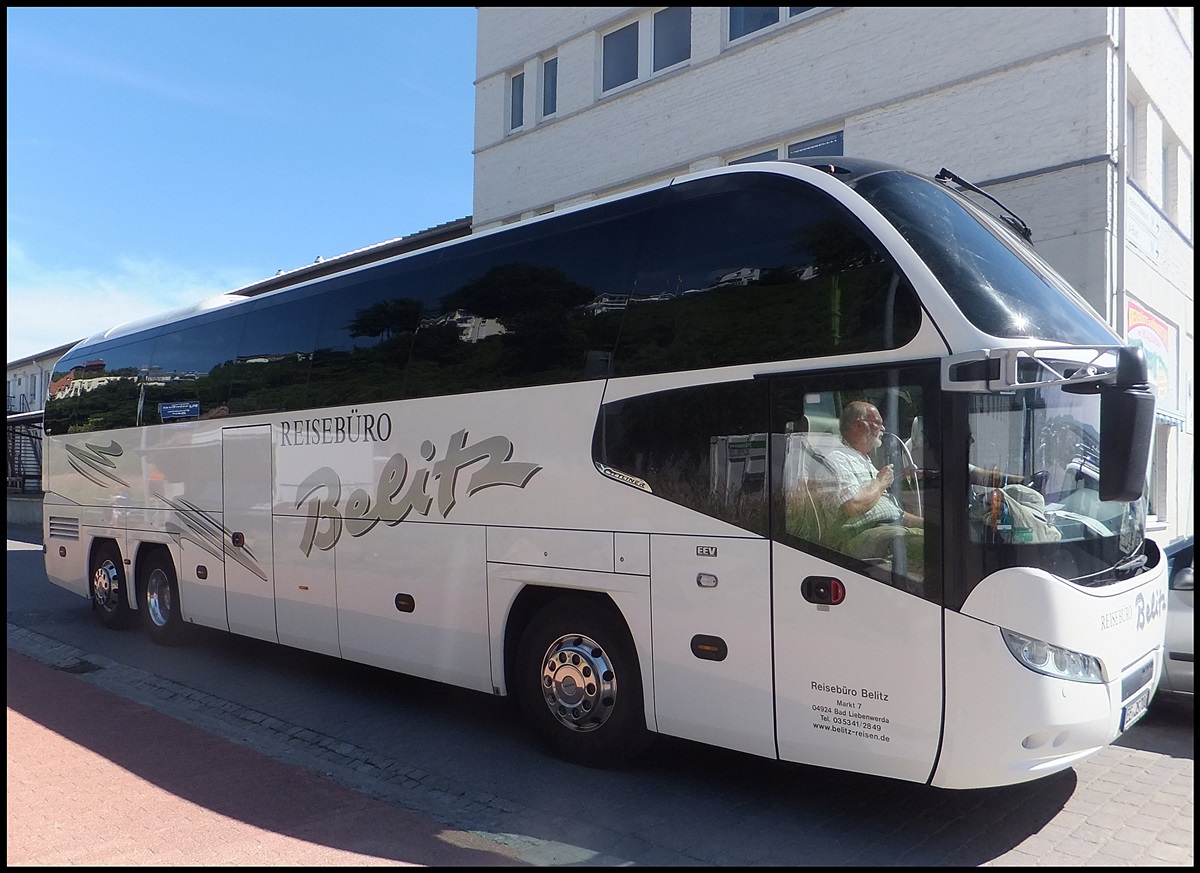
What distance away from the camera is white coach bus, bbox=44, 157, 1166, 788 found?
14.8 ft

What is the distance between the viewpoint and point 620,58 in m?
18.3

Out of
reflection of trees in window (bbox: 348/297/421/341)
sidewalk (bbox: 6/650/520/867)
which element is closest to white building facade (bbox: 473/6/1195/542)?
reflection of trees in window (bbox: 348/297/421/341)

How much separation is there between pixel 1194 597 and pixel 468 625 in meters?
5.51

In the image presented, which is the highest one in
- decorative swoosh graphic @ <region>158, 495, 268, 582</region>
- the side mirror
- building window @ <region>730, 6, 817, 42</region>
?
building window @ <region>730, 6, 817, 42</region>

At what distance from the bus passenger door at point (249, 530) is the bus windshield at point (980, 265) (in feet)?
19.8

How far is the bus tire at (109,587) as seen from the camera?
37.6ft

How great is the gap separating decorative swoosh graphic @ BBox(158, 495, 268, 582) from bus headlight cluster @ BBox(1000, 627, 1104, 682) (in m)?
6.74

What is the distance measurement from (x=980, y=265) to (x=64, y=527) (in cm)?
1221

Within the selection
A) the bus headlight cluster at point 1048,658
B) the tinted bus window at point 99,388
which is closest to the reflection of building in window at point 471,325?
the bus headlight cluster at point 1048,658

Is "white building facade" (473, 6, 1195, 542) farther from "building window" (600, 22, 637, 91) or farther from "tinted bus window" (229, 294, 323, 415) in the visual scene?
"tinted bus window" (229, 294, 323, 415)

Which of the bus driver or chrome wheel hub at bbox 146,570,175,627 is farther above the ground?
the bus driver

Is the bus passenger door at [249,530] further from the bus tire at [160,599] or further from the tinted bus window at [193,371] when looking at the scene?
the bus tire at [160,599]

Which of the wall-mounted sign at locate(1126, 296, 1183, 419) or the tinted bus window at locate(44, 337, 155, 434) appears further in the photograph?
the wall-mounted sign at locate(1126, 296, 1183, 419)

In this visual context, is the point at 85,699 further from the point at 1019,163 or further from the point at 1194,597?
the point at 1019,163
